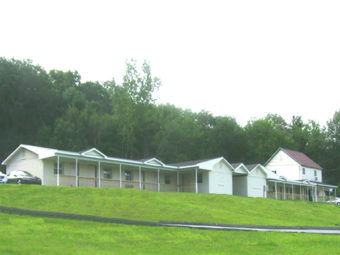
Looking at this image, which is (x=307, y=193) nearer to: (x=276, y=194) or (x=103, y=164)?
(x=276, y=194)

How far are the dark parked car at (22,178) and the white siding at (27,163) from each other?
1.26m

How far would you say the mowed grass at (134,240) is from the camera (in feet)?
46.0

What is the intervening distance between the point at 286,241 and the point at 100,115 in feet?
199

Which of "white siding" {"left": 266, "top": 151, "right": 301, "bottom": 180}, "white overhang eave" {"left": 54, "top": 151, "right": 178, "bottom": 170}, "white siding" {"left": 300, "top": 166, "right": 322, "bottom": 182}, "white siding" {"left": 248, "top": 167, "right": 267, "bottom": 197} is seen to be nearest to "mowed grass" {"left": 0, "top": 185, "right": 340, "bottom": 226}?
"white overhang eave" {"left": 54, "top": 151, "right": 178, "bottom": 170}

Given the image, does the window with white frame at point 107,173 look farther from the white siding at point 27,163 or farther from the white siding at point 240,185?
the white siding at point 240,185

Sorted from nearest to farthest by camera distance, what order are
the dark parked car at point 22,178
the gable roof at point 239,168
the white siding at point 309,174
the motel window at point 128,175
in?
the dark parked car at point 22,178 → the motel window at point 128,175 → the gable roof at point 239,168 → the white siding at point 309,174

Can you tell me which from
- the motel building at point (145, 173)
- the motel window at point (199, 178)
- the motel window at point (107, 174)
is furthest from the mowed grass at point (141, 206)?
the motel window at point (199, 178)

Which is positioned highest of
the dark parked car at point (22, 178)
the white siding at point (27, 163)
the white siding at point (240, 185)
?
the white siding at point (27, 163)

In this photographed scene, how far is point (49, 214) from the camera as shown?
20172 millimetres

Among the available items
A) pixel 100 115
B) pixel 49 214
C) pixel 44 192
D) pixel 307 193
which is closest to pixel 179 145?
pixel 100 115

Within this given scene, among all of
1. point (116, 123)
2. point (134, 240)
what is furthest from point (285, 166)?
point (134, 240)

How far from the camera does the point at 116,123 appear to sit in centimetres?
6838

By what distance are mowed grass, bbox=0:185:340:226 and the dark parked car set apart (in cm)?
440

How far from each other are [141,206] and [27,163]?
51.7ft
